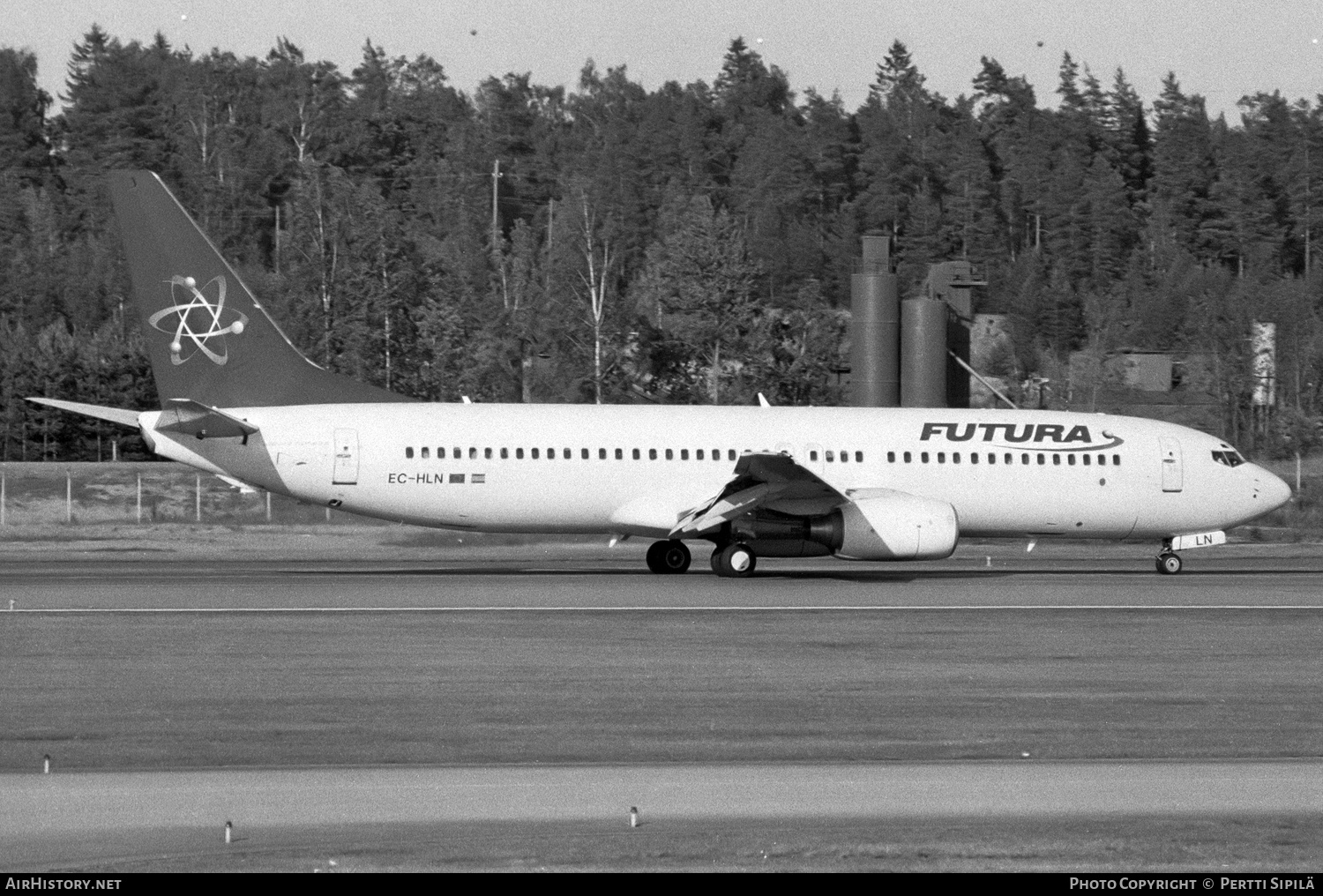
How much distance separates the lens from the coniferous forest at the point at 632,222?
61.7m

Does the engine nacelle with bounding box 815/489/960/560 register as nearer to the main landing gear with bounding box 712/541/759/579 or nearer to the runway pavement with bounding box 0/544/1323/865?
the runway pavement with bounding box 0/544/1323/865

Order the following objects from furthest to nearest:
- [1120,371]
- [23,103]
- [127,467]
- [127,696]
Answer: [23,103]
[1120,371]
[127,467]
[127,696]

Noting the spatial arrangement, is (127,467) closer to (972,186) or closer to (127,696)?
(127,696)

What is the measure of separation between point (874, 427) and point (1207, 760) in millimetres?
16166

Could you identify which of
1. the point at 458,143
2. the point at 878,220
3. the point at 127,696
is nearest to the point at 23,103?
the point at 458,143

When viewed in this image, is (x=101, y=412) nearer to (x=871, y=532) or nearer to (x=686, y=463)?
(x=686, y=463)

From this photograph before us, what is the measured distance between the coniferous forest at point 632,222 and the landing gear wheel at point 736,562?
31.8 meters

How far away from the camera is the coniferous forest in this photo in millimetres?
61719

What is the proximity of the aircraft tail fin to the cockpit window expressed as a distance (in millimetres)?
14188

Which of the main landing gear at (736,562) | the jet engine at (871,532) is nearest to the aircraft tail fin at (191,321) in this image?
the main landing gear at (736,562)

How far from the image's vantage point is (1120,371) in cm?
6662

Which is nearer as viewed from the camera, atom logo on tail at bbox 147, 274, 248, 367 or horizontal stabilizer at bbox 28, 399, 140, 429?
horizontal stabilizer at bbox 28, 399, 140, 429

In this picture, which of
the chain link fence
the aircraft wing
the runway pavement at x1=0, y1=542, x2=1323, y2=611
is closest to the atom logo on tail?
the runway pavement at x1=0, y1=542, x2=1323, y2=611

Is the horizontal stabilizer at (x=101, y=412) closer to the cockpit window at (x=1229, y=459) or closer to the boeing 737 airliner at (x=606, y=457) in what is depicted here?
the boeing 737 airliner at (x=606, y=457)
